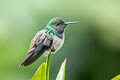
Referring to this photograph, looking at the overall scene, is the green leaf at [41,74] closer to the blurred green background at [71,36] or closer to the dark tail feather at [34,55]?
the dark tail feather at [34,55]

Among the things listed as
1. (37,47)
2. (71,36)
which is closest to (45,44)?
(37,47)

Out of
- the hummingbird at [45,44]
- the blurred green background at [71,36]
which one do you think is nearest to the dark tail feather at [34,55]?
the hummingbird at [45,44]

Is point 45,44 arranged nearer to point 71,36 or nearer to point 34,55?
point 34,55

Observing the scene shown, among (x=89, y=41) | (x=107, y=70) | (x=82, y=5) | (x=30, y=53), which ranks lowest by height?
(x=107, y=70)

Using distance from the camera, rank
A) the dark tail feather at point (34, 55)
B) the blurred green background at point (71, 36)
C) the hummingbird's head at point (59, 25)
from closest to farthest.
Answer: the dark tail feather at point (34, 55)
the hummingbird's head at point (59, 25)
the blurred green background at point (71, 36)

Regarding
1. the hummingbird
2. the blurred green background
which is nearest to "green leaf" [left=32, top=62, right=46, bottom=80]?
the hummingbird

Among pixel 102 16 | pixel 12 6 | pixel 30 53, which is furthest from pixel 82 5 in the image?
pixel 30 53

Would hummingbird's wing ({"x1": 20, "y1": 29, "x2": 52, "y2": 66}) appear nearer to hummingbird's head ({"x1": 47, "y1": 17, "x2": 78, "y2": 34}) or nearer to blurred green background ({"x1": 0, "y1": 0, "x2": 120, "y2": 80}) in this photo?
hummingbird's head ({"x1": 47, "y1": 17, "x2": 78, "y2": 34})

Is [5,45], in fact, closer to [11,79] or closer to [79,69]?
[11,79]
